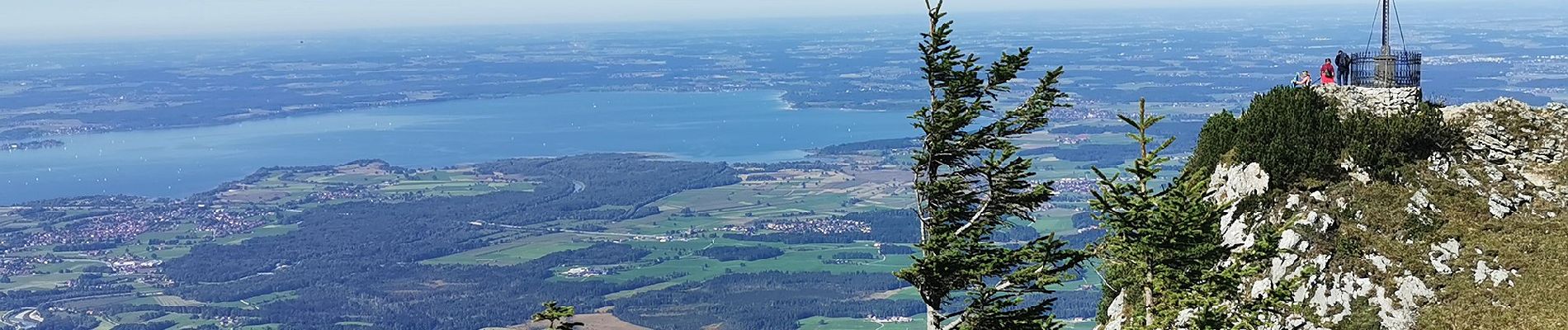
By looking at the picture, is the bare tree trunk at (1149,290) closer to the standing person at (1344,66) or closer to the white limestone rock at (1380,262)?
the white limestone rock at (1380,262)

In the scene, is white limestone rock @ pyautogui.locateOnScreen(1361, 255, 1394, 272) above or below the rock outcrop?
below

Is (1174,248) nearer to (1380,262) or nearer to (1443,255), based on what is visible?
(1380,262)

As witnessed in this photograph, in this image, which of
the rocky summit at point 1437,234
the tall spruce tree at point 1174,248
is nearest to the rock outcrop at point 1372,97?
the rocky summit at point 1437,234

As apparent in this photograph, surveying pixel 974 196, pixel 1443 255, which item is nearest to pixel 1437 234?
pixel 1443 255

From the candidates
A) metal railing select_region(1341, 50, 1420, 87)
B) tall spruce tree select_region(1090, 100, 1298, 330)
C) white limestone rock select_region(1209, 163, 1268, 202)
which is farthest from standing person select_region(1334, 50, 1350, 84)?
tall spruce tree select_region(1090, 100, 1298, 330)

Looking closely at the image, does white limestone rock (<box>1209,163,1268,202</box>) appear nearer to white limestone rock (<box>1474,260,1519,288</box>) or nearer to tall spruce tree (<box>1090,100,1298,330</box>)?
white limestone rock (<box>1474,260,1519,288</box>)

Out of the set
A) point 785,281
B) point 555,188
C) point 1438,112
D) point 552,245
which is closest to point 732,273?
point 785,281
